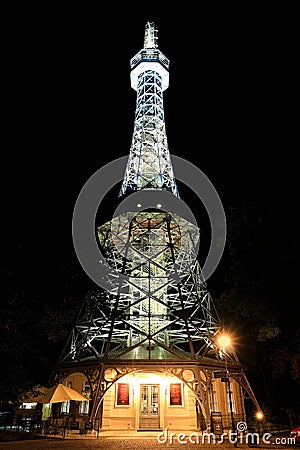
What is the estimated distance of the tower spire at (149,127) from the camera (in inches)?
1123

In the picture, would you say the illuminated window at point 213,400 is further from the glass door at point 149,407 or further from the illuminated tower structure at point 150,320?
the glass door at point 149,407

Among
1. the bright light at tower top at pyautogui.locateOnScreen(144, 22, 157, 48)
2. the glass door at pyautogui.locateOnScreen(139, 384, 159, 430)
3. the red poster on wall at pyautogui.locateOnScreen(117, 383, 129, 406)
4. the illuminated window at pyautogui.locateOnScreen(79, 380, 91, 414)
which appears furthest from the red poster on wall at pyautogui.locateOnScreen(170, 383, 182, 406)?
the bright light at tower top at pyautogui.locateOnScreen(144, 22, 157, 48)

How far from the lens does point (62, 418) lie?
18.8 meters

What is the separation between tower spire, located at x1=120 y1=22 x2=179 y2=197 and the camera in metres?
28.5

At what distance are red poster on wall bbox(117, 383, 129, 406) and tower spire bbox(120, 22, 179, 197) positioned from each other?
13943 mm

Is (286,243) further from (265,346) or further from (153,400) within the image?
(265,346)

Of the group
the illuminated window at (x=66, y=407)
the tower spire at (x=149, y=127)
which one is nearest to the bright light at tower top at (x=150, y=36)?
the tower spire at (x=149, y=127)

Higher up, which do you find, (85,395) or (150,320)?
(150,320)

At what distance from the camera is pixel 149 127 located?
105ft

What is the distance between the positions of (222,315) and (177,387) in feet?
29.0

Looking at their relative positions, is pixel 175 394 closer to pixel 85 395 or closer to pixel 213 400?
pixel 213 400

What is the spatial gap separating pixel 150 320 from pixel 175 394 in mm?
4051

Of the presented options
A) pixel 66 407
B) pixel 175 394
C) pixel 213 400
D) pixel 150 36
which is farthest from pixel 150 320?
pixel 150 36

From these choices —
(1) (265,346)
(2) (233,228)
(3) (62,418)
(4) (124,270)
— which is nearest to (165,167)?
(4) (124,270)
